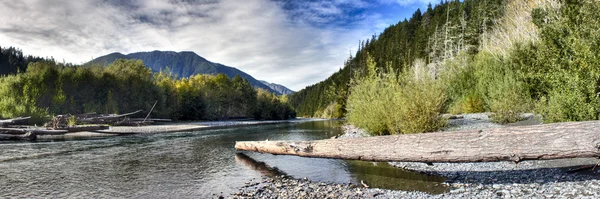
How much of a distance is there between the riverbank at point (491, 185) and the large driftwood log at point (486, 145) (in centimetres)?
66

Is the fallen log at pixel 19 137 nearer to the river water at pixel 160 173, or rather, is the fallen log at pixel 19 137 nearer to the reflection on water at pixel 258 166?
the river water at pixel 160 173

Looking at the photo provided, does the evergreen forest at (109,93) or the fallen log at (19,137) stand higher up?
the evergreen forest at (109,93)

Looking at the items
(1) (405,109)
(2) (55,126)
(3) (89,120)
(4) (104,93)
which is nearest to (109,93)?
(4) (104,93)

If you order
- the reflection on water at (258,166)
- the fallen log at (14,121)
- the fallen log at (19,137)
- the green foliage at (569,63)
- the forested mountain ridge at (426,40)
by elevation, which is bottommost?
the reflection on water at (258,166)

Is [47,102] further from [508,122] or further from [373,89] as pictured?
[508,122]

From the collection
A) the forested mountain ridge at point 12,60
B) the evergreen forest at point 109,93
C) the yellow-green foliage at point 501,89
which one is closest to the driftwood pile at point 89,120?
the evergreen forest at point 109,93

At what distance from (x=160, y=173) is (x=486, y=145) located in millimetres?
8699

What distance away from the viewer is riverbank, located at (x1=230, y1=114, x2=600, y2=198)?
5.59 meters

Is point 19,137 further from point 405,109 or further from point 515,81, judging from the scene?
point 515,81

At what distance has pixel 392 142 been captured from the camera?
698 cm

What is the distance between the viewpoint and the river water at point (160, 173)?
7238mm

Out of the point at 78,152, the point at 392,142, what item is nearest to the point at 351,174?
the point at 392,142

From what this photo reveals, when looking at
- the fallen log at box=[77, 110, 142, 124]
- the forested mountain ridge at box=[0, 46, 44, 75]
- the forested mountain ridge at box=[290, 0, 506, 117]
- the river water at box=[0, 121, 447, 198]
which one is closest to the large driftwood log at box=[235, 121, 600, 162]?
the river water at box=[0, 121, 447, 198]

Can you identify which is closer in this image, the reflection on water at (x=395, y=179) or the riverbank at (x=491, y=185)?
the riverbank at (x=491, y=185)
